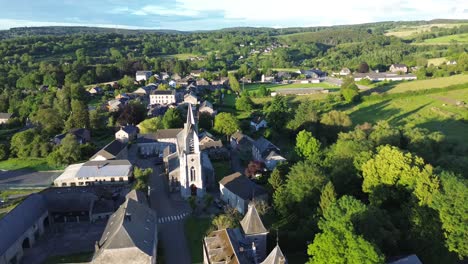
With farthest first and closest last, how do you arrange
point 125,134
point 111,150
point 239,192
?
point 125,134
point 111,150
point 239,192

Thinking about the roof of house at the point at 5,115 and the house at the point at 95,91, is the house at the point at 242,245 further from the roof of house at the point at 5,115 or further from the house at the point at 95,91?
the house at the point at 95,91

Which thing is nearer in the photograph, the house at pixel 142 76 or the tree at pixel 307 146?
the tree at pixel 307 146

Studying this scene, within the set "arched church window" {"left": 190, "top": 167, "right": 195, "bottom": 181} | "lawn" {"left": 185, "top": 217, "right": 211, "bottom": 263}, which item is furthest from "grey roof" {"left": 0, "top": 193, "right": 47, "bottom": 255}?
"arched church window" {"left": 190, "top": 167, "right": 195, "bottom": 181}

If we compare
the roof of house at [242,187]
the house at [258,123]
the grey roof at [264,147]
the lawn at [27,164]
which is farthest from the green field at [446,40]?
the lawn at [27,164]

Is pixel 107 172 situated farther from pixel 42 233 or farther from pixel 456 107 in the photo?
pixel 456 107

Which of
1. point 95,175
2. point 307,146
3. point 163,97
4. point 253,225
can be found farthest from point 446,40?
point 253,225

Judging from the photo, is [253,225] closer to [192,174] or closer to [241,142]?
[192,174]
